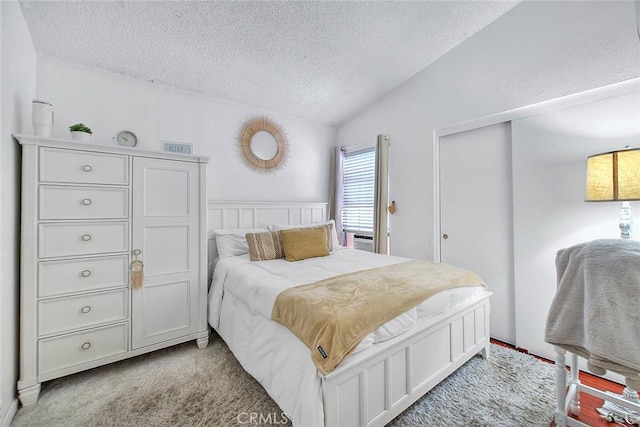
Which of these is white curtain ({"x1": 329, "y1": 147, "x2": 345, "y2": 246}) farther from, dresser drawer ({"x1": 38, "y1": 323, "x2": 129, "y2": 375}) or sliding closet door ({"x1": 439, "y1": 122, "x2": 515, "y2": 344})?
dresser drawer ({"x1": 38, "y1": 323, "x2": 129, "y2": 375})

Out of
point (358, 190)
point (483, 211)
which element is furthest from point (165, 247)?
point (483, 211)

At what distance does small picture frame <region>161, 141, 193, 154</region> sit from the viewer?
2.63 meters

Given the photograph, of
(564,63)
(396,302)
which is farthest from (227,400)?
(564,63)

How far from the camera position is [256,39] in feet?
7.14

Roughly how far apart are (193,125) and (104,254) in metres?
1.56

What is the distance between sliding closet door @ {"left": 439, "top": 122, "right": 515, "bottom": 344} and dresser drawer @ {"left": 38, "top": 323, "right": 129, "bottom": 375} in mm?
3028

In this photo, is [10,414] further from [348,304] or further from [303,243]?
[303,243]

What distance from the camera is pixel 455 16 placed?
7.36 feet

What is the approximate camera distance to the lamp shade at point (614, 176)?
56.9 inches

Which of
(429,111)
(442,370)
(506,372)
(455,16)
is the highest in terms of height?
(455,16)

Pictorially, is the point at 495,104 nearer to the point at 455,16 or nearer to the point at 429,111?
the point at 429,111

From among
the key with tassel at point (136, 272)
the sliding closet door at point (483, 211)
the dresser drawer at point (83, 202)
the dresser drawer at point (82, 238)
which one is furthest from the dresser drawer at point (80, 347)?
the sliding closet door at point (483, 211)

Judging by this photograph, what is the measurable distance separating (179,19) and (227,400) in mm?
2648

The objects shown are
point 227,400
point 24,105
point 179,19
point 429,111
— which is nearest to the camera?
point 227,400
